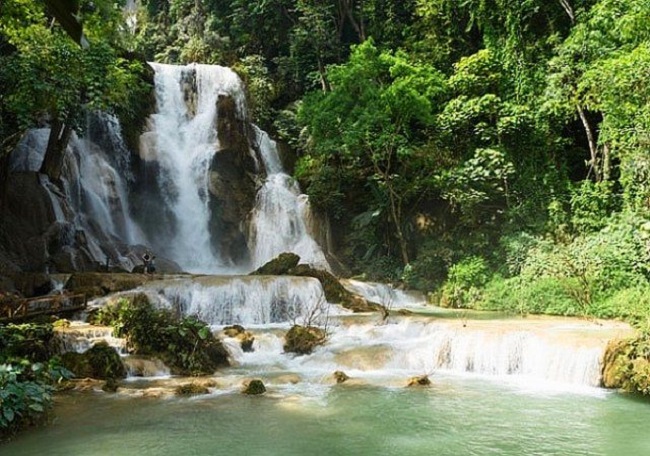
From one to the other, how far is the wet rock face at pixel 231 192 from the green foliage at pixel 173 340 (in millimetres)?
12360

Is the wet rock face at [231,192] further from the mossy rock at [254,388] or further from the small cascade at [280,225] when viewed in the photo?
the mossy rock at [254,388]

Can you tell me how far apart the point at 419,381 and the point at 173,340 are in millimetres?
4444

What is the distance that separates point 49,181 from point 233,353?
36.2ft

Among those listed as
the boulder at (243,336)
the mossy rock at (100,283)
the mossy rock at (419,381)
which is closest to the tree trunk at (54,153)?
the mossy rock at (100,283)

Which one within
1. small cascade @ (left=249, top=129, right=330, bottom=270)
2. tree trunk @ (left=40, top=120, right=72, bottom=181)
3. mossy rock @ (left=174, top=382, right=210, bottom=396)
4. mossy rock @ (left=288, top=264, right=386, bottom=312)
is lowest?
mossy rock @ (left=174, top=382, right=210, bottom=396)

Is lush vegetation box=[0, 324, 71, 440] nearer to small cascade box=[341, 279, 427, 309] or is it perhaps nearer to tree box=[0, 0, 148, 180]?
tree box=[0, 0, 148, 180]

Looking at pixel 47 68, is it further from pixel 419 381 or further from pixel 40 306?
pixel 419 381

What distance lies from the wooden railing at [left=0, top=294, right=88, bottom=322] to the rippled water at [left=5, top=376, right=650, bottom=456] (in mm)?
3255

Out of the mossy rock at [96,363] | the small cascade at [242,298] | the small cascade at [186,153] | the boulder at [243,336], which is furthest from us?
the small cascade at [186,153]

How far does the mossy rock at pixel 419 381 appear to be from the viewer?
386 inches

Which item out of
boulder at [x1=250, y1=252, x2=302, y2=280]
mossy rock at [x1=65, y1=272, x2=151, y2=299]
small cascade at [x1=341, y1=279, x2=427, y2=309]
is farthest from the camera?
small cascade at [x1=341, y1=279, x2=427, y2=309]

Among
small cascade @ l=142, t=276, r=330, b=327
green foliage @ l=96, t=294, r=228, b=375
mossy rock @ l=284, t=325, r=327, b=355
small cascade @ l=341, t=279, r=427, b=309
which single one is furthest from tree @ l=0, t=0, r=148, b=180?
small cascade @ l=341, t=279, r=427, b=309

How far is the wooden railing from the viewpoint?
37.1ft

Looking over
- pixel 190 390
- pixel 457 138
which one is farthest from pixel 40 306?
pixel 457 138
